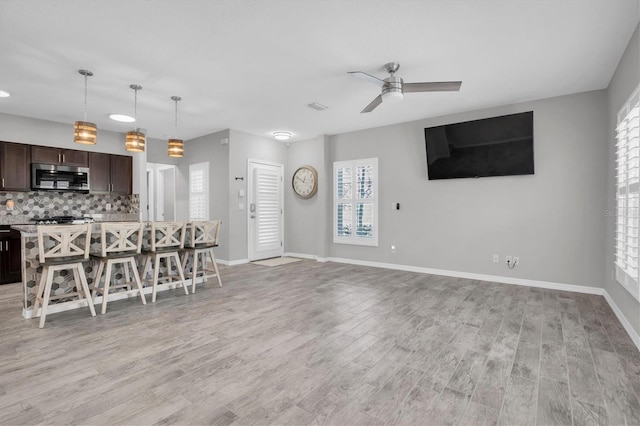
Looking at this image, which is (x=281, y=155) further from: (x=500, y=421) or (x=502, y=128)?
(x=500, y=421)

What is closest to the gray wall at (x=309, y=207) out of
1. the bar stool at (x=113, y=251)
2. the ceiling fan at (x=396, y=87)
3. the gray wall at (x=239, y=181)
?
the gray wall at (x=239, y=181)

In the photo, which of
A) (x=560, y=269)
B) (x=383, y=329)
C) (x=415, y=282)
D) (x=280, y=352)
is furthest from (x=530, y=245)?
(x=280, y=352)

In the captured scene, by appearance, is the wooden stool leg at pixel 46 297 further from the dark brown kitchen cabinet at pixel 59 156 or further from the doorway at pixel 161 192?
the doorway at pixel 161 192

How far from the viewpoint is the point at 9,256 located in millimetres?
5066

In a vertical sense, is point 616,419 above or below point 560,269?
below

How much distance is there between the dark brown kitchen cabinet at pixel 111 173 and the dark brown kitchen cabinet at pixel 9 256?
1416 millimetres

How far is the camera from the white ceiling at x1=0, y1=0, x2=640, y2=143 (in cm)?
261

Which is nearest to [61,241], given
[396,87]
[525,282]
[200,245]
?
[200,245]

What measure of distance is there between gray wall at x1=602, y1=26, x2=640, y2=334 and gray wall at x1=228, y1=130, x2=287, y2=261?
5838mm

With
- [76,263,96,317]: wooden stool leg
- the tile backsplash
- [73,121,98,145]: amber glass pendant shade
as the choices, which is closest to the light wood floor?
[76,263,96,317]: wooden stool leg

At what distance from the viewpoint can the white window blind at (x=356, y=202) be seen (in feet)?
20.8

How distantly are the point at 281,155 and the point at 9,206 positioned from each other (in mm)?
5028

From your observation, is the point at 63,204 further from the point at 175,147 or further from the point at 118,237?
the point at 118,237

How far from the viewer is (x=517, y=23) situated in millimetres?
2797
